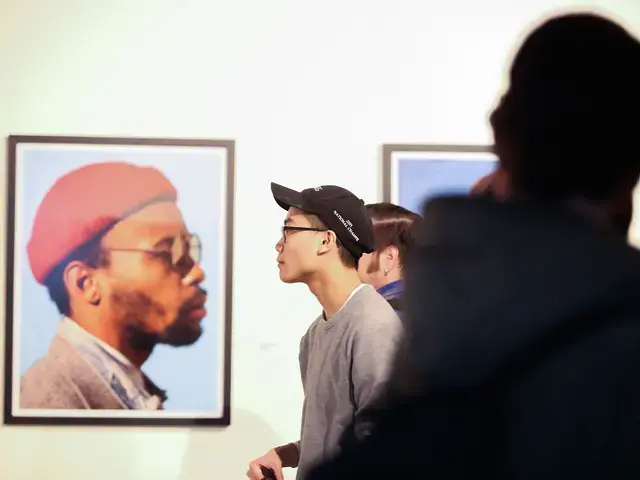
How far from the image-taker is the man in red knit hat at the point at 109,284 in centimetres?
199

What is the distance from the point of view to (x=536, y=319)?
0.49 metres

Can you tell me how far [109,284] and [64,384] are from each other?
1.03 feet

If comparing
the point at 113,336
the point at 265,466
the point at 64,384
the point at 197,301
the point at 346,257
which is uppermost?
the point at 346,257

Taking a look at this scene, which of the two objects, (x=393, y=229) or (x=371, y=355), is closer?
(x=371, y=355)

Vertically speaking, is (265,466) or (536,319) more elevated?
(536,319)

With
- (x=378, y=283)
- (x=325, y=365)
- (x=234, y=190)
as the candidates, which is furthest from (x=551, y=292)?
(x=234, y=190)

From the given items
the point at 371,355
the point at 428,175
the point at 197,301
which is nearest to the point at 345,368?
the point at 371,355

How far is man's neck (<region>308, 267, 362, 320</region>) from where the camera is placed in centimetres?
149

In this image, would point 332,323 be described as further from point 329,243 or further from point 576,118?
point 576,118

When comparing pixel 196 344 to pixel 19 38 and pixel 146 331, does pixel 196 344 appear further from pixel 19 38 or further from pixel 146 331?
pixel 19 38

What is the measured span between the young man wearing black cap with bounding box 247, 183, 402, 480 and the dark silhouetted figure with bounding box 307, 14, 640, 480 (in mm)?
745

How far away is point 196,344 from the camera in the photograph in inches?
78.8

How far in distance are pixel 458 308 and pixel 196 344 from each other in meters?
1.59

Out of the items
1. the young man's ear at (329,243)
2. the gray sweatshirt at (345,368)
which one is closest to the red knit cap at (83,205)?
the young man's ear at (329,243)
